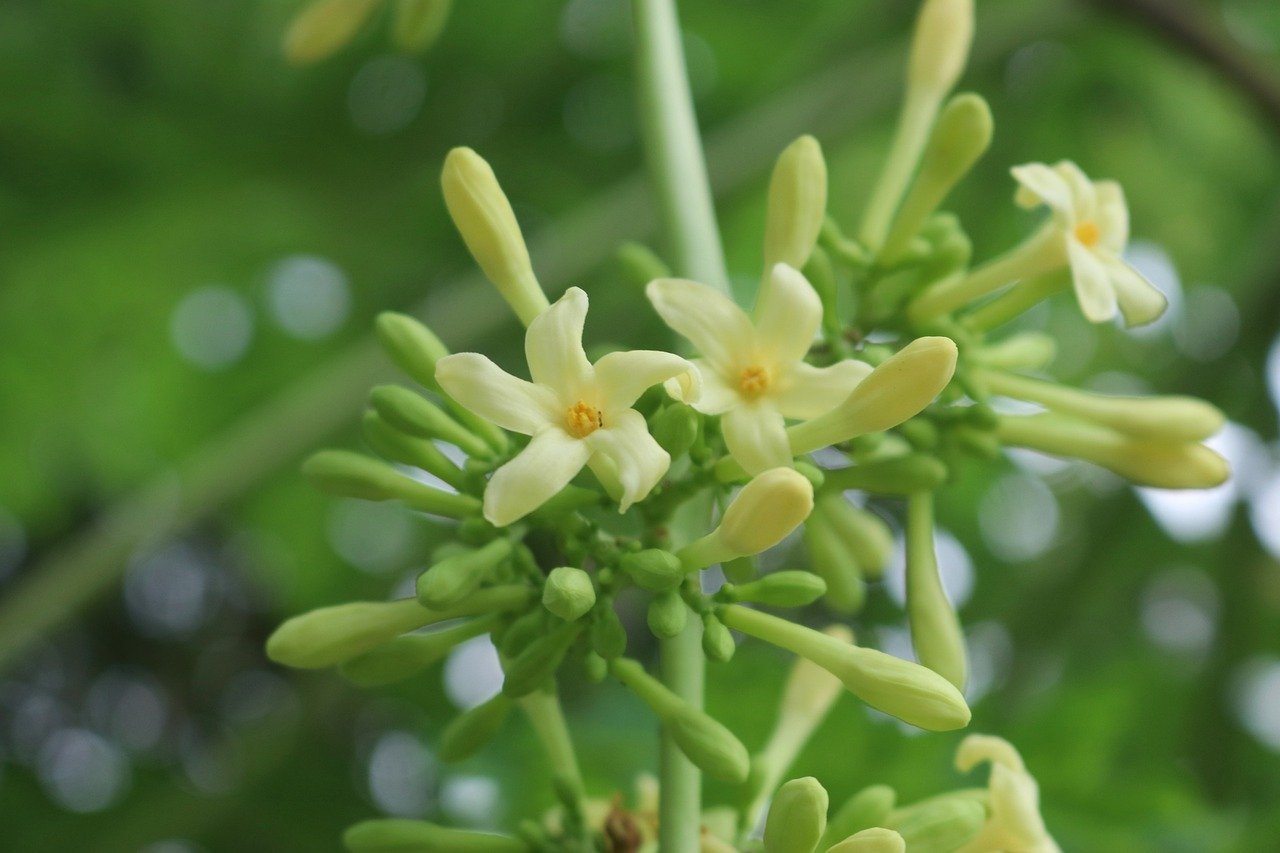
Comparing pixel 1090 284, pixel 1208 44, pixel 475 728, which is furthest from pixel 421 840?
pixel 1208 44

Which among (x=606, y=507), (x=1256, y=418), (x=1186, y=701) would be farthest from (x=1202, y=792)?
(x=606, y=507)

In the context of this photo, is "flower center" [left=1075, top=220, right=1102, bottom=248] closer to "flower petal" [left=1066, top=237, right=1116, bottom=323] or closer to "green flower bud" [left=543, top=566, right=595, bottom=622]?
"flower petal" [left=1066, top=237, right=1116, bottom=323]

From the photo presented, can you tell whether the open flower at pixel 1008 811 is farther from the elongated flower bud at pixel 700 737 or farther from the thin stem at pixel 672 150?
the thin stem at pixel 672 150

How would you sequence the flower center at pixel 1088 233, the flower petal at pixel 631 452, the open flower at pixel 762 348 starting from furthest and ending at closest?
the flower center at pixel 1088 233
the open flower at pixel 762 348
the flower petal at pixel 631 452

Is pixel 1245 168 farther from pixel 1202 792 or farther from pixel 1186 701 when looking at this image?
pixel 1202 792

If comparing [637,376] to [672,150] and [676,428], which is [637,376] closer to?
[676,428]

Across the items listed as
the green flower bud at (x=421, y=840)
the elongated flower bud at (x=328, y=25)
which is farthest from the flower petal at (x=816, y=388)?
the elongated flower bud at (x=328, y=25)
